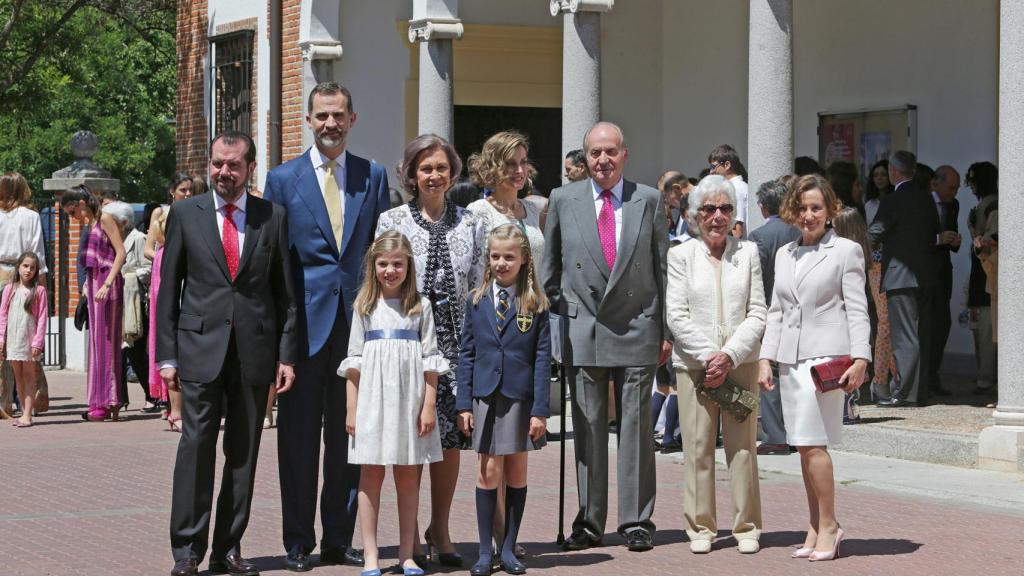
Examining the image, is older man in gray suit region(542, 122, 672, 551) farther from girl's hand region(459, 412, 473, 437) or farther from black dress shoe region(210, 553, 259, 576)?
black dress shoe region(210, 553, 259, 576)

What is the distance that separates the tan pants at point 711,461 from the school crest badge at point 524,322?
0.94 metres

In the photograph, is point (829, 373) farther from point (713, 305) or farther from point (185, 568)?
point (185, 568)

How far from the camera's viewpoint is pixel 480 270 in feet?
23.4

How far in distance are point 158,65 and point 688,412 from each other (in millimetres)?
43429

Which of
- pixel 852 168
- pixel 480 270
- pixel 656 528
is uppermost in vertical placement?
pixel 852 168

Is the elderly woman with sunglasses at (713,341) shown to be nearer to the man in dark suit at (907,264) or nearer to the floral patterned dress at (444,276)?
the floral patterned dress at (444,276)

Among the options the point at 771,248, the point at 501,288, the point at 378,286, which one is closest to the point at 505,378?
the point at 501,288

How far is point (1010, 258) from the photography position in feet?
31.9

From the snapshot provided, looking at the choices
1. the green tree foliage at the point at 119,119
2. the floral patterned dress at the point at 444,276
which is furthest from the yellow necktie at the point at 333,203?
the green tree foliage at the point at 119,119

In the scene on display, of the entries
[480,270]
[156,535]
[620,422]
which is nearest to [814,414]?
[620,422]

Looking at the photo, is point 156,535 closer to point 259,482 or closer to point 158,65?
point 259,482

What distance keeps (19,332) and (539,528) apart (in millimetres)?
6784

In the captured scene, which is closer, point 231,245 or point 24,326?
point 231,245

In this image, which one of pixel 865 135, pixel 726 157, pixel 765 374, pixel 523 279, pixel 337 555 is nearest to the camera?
pixel 523 279
